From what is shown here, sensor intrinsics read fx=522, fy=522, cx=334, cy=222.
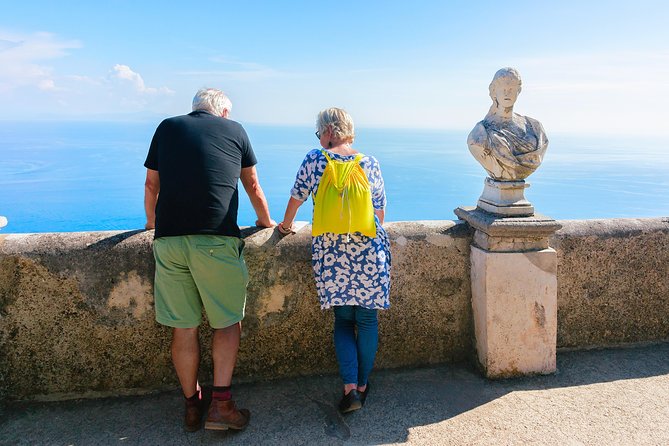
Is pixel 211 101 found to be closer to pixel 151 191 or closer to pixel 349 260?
pixel 151 191

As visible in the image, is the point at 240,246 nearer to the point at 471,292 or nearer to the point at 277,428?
the point at 277,428

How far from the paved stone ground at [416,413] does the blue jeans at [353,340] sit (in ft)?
0.74

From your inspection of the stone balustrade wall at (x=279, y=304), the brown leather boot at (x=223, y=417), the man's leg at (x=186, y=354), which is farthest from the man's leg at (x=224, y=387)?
the stone balustrade wall at (x=279, y=304)

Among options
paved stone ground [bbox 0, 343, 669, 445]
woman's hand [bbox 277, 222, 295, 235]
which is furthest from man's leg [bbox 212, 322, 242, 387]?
woman's hand [bbox 277, 222, 295, 235]

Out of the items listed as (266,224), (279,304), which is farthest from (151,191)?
(279,304)

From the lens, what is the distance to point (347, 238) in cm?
268

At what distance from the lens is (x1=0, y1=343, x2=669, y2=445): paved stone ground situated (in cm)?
259

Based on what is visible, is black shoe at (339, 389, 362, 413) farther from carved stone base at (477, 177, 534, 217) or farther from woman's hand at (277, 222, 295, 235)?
carved stone base at (477, 177, 534, 217)

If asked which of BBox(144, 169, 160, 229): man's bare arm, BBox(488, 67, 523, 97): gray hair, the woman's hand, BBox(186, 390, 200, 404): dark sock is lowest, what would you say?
BBox(186, 390, 200, 404): dark sock

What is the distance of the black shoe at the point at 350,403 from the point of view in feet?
9.11

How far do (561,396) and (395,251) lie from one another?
124 centimetres

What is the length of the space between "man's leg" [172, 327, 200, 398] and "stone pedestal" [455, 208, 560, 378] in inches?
67.1

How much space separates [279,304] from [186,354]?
2.18 feet

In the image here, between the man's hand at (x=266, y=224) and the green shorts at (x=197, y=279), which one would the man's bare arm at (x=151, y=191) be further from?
the man's hand at (x=266, y=224)
